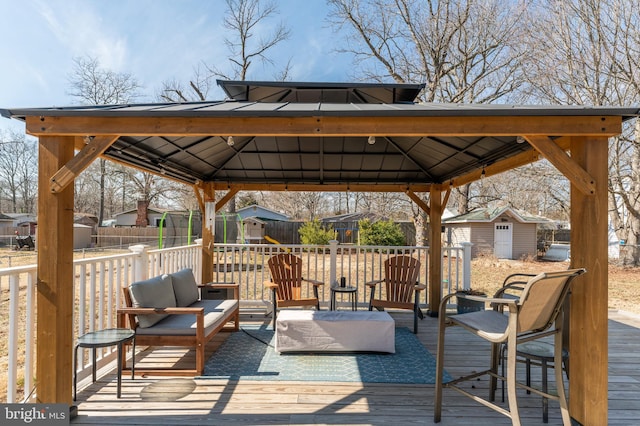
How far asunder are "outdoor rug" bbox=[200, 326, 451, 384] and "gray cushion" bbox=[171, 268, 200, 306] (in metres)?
0.67

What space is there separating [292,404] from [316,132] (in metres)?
2.09

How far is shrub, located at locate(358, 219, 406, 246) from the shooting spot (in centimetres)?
1585

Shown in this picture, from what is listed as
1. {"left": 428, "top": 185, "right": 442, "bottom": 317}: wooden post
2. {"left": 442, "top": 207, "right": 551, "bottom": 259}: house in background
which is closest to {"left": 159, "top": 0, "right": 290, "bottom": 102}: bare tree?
{"left": 442, "top": 207, "right": 551, "bottom": 259}: house in background

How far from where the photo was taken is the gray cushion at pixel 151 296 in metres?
3.36

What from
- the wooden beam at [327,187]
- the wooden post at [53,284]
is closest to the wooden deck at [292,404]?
the wooden post at [53,284]

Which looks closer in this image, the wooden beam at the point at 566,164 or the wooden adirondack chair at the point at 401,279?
the wooden beam at the point at 566,164

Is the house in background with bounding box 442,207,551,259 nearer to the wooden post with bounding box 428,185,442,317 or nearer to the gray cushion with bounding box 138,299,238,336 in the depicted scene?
the wooden post with bounding box 428,185,442,317

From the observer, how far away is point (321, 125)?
2.60 m

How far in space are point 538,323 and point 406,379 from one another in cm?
142

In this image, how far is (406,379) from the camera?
3287 mm

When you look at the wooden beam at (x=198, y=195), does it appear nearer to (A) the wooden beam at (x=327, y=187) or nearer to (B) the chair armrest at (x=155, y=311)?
(A) the wooden beam at (x=327, y=187)

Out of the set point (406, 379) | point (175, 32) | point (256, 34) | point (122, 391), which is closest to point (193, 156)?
point (122, 391)

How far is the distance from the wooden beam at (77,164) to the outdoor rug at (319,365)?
2024 millimetres

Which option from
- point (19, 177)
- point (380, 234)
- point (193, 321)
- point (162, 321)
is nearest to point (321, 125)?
point (193, 321)
